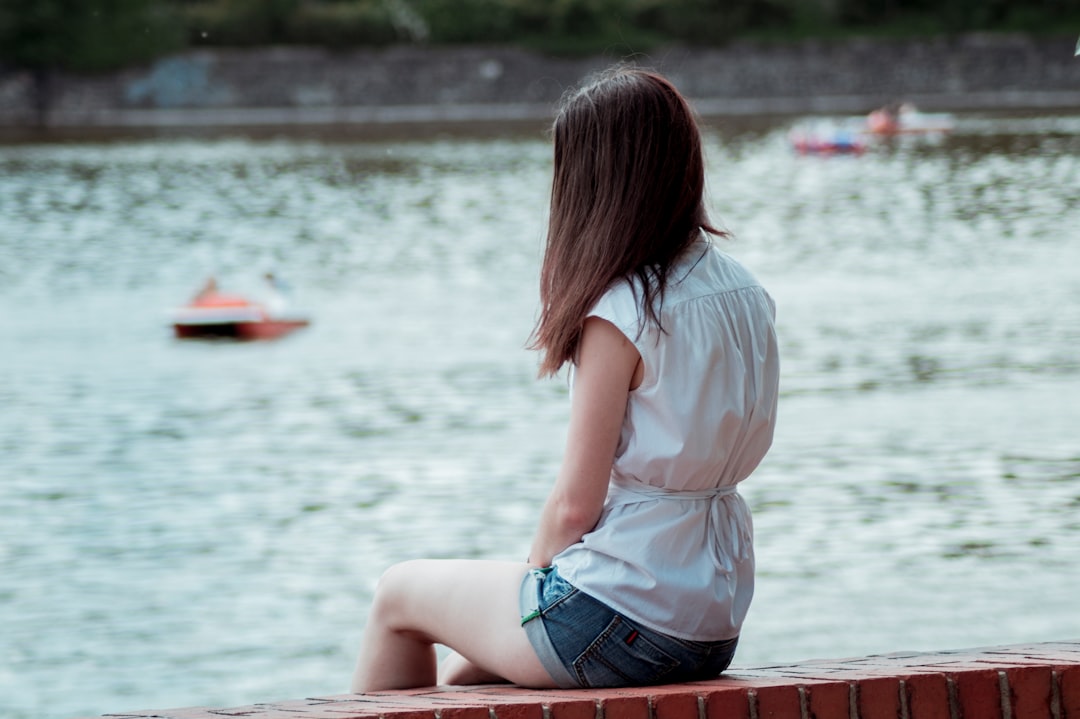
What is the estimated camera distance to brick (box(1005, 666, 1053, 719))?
2398 millimetres

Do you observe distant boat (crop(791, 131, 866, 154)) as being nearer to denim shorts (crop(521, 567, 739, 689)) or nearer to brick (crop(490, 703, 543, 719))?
denim shorts (crop(521, 567, 739, 689))

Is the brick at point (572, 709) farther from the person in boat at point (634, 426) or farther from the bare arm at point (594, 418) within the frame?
the bare arm at point (594, 418)

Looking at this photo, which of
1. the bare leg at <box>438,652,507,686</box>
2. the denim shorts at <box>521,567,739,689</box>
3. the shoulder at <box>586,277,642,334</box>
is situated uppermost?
the shoulder at <box>586,277,642,334</box>

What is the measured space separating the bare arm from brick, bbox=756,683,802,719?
38 cm

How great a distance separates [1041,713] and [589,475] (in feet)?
2.67

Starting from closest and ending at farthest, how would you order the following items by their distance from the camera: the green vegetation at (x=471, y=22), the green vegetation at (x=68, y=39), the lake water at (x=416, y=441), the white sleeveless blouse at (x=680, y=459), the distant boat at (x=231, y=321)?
the white sleeveless blouse at (x=680, y=459) → the lake water at (x=416, y=441) → the distant boat at (x=231, y=321) → the green vegetation at (x=68, y=39) → the green vegetation at (x=471, y=22)

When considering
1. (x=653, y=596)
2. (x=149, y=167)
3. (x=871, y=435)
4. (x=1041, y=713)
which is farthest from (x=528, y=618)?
(x=149, y=167)

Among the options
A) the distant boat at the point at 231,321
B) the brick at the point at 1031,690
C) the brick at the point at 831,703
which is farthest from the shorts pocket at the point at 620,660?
the distant boat at the point at 231,321

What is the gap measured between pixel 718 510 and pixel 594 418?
27 centimetres

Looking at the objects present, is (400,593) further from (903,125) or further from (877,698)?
(903,125)

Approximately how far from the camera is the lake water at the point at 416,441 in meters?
5.59

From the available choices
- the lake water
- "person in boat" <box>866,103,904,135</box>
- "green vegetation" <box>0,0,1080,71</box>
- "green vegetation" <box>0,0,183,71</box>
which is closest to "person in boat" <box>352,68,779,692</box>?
the lake water

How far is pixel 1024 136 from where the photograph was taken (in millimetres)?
32125

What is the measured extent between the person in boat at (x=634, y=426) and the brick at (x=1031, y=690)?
447mm
